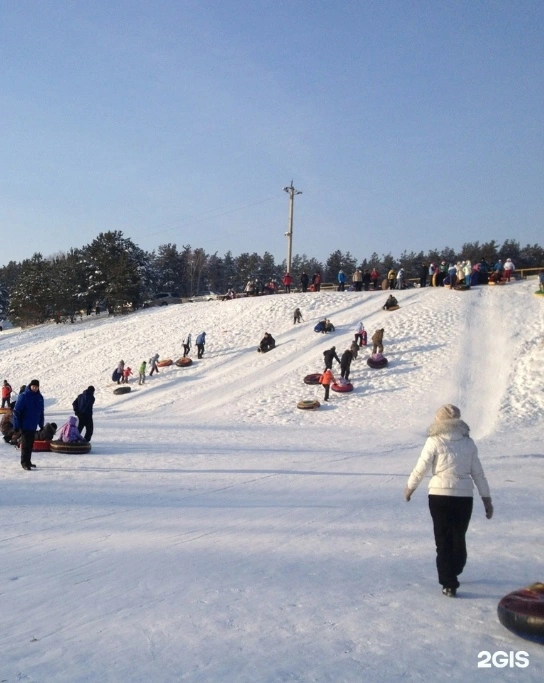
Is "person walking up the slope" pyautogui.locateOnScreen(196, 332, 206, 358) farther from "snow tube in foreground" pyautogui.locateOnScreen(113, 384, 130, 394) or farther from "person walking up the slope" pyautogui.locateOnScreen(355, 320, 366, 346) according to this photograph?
"person walking up the slope" pyautogui.locateOnScreen(355, 320, 366, 346)

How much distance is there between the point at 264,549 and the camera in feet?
21.2

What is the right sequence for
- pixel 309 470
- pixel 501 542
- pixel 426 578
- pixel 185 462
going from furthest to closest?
pixel 185 462, pixel 309 470, pixel 501 542, pixel 426 578

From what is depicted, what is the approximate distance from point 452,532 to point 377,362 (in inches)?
806

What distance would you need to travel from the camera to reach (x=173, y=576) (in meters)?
5.58

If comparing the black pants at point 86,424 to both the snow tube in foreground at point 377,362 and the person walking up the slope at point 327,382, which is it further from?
the snow tube in foreground at point 377,362

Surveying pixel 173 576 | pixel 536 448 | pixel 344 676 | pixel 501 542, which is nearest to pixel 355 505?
pixel 501 542

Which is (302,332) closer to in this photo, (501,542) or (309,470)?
(309,470)

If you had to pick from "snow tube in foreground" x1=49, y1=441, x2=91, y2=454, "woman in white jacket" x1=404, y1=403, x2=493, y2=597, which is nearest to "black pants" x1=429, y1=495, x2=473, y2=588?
"woman in white jacket" x1=404, y1=403, x2=493, y2=597

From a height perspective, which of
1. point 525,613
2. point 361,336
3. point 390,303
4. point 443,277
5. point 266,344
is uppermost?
point 443,277

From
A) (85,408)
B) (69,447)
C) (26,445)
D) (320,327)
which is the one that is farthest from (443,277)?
(26,445)

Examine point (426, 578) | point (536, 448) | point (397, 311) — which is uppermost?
point (397, 311)

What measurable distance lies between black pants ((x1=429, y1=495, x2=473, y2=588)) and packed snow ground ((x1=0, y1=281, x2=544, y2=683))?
23cm

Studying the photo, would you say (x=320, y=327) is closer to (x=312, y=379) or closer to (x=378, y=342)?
(x=378, y=342)

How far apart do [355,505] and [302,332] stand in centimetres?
2388
